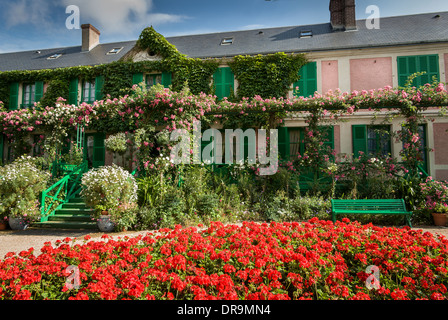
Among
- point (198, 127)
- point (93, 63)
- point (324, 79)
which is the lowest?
point (198, 127)

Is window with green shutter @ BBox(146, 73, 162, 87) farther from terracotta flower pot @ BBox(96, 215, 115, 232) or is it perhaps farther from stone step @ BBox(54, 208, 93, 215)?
terracotta flower pot @ BBox(96, 215, 115, 232)

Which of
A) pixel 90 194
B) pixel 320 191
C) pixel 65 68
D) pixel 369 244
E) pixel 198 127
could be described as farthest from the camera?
pixel 65 68

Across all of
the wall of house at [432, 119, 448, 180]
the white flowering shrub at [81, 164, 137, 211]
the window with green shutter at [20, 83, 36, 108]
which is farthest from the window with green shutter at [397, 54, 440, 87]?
the window with green shutter at [20, 83, 36, 108]

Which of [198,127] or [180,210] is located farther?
[198,127]

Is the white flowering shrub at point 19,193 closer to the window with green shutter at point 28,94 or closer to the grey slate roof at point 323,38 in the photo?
the window with green shutter at point 28,94

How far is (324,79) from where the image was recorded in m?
10.7

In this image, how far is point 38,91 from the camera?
→ 39.5 ft

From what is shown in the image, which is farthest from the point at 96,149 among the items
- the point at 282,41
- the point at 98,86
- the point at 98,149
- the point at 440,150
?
the point at 440,150

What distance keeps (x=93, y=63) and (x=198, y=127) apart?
737cm

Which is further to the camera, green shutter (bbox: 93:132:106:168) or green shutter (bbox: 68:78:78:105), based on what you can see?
green shutter (bbox: 68:78:78:105)

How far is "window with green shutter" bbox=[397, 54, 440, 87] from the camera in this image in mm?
10164

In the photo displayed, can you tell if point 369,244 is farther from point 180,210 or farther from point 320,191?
point 320,191

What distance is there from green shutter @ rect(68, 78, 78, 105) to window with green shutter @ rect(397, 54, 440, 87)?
1283 centimetres

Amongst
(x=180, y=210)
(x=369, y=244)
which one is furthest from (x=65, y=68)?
(x=369, y=244)
